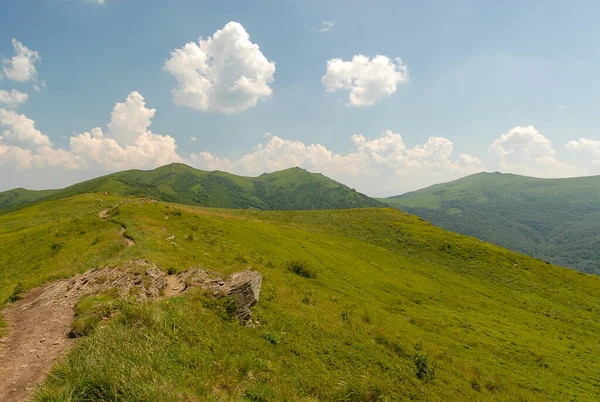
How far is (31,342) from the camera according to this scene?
1331cm

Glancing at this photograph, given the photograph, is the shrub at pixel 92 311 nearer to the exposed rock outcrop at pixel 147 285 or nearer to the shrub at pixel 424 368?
the exposed rock outcrop at pixel 147 285

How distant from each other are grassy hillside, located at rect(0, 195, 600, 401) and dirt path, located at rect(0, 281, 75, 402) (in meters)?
1.61

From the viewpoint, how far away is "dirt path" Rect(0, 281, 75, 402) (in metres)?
10.4

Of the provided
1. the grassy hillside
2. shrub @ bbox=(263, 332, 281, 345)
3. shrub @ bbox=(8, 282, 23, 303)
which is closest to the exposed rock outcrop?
shrub @ bbox=(8, 282, 23, 303)

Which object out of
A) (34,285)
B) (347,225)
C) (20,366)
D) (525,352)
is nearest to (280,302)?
(20,366)

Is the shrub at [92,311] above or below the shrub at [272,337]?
above

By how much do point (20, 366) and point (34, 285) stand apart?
13.1 metres

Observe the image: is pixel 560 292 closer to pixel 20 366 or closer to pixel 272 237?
pixel 272 237

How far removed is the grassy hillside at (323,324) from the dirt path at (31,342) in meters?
1.61

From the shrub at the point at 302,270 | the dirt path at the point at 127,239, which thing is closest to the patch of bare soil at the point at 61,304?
the dirt path at the point at 127,239

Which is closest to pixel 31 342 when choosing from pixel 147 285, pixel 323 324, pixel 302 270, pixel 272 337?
pixel 147 285

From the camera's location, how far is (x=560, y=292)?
5594 centimetres

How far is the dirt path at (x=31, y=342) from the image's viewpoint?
34.2 ft

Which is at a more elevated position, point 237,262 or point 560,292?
point 237,262
